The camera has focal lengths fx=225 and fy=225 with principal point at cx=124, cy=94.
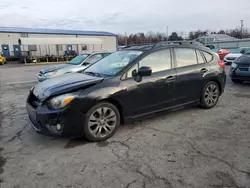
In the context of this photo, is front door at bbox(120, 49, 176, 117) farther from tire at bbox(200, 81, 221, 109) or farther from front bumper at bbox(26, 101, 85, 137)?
tire at bbox(200, 81, 221, 109)

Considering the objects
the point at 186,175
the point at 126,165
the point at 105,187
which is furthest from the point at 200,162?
the point at 105,187

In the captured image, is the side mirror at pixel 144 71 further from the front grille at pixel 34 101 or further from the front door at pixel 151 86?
the front grille at pixel 34 101

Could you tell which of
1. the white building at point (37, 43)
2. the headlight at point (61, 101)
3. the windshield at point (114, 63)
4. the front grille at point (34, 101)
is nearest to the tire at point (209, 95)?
the windshield at point (114, 63)

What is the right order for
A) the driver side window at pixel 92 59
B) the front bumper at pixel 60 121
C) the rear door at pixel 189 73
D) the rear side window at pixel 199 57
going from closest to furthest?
1. the front bumper at pixel 60 121
2. the rear door at pixel 189 73
3. the rear side window at pixel 199 57
4. the driver side window at pixel 92 59

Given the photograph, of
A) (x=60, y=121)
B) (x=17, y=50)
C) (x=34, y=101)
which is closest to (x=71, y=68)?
(x=34, y=101)

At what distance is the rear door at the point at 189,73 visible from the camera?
4805 millimetres

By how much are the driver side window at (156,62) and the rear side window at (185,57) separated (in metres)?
0.27

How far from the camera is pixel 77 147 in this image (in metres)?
3.65

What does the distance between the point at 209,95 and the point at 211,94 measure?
7 centimetres

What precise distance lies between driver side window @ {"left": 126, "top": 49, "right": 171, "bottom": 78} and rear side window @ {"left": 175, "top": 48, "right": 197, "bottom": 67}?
0.27m

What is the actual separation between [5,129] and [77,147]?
6.22 ft

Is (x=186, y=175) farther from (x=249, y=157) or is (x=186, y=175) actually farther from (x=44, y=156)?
(x=44, y=156)

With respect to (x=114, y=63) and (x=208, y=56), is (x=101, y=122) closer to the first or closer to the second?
(x=114, y=63)

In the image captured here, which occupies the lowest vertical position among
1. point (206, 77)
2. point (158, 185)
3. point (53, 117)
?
point (158, 185)
